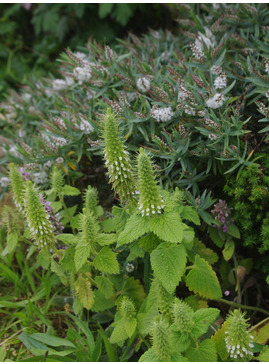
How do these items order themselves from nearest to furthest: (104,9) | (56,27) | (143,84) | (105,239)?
1. (105,239)
2. (143,84)
3. (104,9)
4. (56,27)

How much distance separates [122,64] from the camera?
3.03m

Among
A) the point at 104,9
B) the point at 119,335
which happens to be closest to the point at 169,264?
the point at 119,335

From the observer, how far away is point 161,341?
160cm

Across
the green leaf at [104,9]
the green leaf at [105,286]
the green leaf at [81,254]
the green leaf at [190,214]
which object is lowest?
the green leaf at [105,286]

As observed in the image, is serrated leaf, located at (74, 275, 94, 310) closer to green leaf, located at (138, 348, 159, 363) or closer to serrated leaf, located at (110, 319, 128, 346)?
serrated leaf, located at (110, 319, 128, 346)

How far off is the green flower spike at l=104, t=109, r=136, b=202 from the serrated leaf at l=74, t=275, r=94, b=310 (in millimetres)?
508

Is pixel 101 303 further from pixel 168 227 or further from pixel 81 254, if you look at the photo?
pixel 168 227

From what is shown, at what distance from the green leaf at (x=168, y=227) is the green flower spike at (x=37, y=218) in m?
0.54

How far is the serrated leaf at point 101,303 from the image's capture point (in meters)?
2.27

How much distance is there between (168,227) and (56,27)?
387 cm

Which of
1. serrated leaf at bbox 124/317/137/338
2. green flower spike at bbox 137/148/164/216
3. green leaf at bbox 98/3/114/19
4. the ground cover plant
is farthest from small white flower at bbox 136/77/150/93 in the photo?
green leaf at bbox 98/3/114/19

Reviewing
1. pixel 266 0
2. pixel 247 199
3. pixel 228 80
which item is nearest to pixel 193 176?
pixel 247 199

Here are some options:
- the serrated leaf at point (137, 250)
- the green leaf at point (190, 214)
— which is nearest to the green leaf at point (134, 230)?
the serrated leaf at point (137, 250)

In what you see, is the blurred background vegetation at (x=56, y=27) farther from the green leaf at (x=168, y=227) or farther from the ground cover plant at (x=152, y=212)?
the green leaf at (x=168, y=227)
